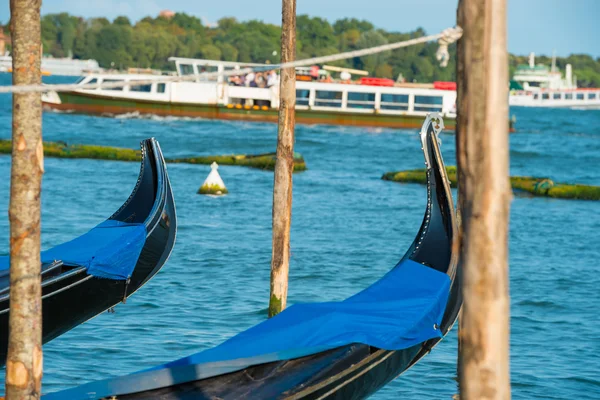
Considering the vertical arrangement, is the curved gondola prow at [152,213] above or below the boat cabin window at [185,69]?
below

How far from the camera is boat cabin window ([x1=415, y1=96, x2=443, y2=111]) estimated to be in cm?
4222

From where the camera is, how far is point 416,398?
7.91 meters

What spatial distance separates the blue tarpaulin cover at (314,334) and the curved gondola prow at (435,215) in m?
0.65

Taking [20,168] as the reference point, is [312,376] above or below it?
below

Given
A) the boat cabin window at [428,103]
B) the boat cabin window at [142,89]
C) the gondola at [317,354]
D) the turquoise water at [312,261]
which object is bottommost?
the turquoise water at [312,261]

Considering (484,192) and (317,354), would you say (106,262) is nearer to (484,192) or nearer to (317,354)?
(317,354)

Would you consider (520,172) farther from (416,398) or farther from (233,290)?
(416,398)

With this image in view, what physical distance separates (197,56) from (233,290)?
360ft

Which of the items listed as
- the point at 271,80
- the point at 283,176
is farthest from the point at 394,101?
the point at 283,176

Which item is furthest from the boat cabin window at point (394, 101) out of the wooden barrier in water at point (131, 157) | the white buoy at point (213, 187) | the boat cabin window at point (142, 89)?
the white buoy at point (213, 187)

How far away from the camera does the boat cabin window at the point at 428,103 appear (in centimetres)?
4222

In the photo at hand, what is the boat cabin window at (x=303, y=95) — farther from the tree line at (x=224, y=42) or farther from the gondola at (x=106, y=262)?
the tree line at (x=224, y=42)

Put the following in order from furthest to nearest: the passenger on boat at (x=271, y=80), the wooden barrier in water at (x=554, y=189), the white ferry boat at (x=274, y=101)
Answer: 1. the white ferry boat at (x=274, y=101)
2. the passenger on boat at (x=271, y=80)
3. the wooden barrier in water at (x=554, y=189)

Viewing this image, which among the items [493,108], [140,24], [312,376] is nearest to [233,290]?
[312,376]
